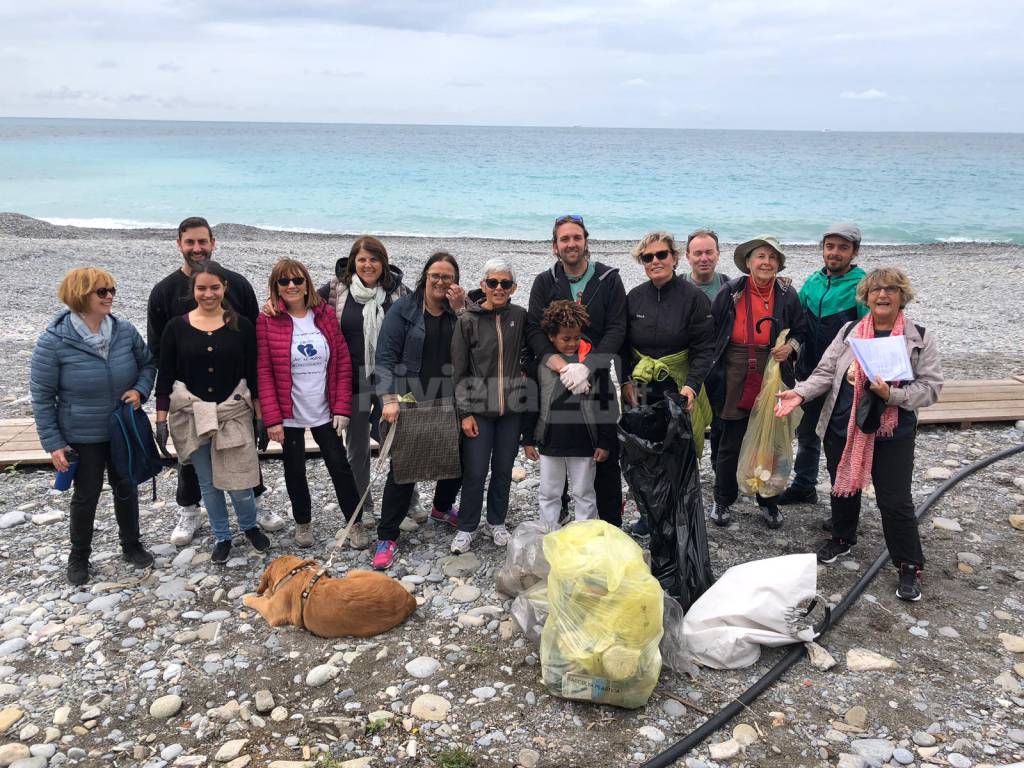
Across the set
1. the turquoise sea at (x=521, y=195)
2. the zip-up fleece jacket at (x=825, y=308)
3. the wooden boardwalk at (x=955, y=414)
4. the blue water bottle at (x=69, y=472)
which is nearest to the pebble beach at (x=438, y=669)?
the wooden boardwalk at (x=955, y=414)

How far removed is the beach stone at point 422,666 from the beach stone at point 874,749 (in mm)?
1962

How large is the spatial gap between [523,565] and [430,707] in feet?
3.65

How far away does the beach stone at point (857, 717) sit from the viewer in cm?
332

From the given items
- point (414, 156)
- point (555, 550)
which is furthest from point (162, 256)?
point (414, 156)

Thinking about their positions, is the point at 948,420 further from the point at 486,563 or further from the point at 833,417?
the point at 486,563

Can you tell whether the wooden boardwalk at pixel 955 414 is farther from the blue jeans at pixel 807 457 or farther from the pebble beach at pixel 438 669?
the blue jeans at pixel 807 457

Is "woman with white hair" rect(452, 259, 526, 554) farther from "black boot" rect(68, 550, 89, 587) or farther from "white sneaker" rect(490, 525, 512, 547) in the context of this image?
"black boot" rect(68, 550, 89, 587)

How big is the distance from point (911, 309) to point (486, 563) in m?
12.4

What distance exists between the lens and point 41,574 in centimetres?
463

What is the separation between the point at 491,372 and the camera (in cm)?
448

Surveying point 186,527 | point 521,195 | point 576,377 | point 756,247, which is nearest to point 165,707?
point 186,527

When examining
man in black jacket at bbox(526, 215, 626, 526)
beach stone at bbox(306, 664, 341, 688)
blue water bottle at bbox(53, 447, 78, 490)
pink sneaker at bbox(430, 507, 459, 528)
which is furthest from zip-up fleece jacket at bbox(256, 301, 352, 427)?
beach stone at bbox(306, 664, 341, 688)

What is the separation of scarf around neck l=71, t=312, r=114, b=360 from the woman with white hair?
6.73 ft

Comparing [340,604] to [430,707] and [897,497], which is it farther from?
[897,497]
